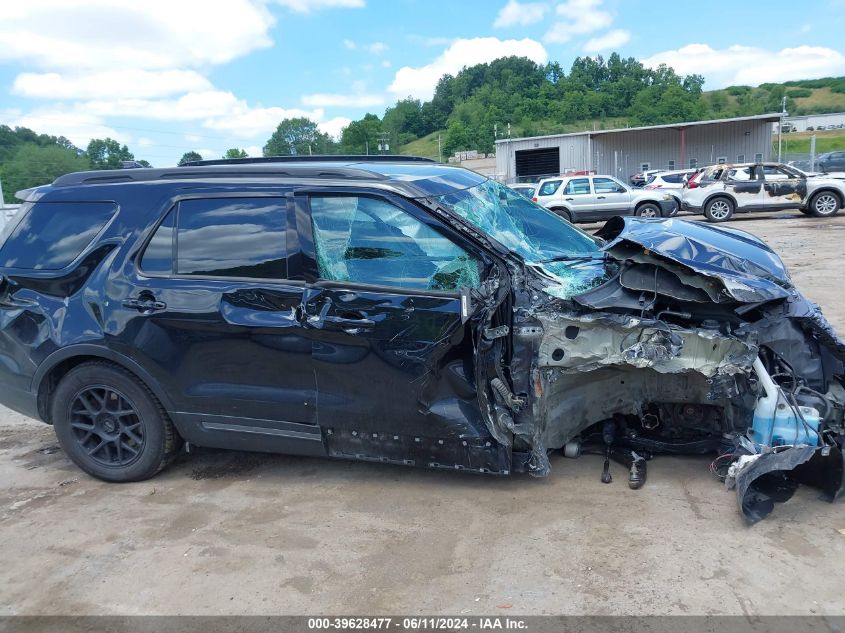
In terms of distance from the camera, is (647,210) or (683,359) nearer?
(683,359)

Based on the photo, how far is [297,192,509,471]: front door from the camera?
343cm

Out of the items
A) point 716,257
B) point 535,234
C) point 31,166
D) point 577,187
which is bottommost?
point 716,257

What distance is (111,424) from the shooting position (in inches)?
162

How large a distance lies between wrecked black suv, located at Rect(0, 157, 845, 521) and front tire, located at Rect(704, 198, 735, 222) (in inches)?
674

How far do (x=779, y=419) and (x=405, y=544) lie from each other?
6.83ft

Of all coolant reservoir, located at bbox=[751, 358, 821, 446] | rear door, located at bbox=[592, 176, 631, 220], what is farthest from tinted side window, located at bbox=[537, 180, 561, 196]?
coolant reservoir, located at bbox=[751, 358, 821, 446]

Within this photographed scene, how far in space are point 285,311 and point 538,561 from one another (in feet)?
5.99

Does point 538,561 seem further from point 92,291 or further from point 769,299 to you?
point 92,291

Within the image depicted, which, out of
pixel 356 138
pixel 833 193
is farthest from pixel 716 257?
pixel 356 138

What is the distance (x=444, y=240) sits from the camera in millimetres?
3516

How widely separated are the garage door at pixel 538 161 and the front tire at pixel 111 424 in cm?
3533

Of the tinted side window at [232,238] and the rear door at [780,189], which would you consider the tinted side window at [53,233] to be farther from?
the rear door at [780,189]

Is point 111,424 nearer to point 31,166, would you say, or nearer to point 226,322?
point 226,322

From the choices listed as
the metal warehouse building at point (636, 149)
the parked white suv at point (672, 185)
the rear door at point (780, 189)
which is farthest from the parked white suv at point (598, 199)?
the metal warehouse building at point (636, 149)
